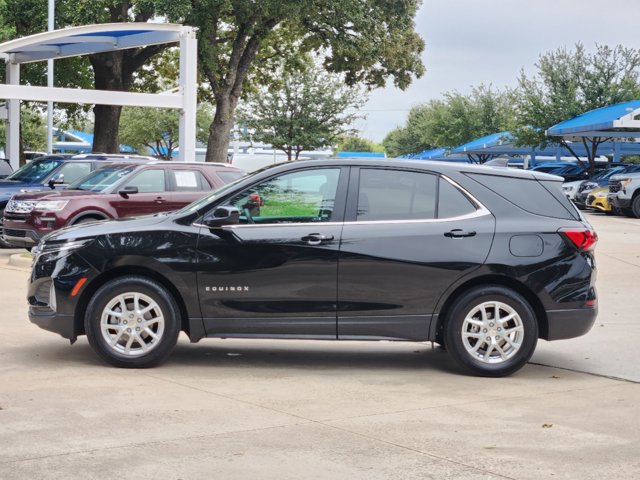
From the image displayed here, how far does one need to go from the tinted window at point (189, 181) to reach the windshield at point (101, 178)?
0.73 m

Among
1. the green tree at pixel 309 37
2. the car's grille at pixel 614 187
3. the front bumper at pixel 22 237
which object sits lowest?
the front bumper at pixel 22 237

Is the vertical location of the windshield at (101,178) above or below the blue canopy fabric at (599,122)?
below

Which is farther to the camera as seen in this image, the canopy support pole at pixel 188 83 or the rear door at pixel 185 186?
the canopy support pole at pixel 188 83

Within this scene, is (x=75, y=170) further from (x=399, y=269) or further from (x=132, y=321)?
(x=399, y=269)

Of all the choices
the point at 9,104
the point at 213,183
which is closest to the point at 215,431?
the point at 213,183

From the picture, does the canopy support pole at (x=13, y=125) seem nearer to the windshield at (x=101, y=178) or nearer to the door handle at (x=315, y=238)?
the windshield at (x=101, y=178)

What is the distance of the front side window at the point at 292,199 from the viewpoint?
8617 mm

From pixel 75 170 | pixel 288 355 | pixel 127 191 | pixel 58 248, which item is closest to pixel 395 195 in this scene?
pixel 288 355

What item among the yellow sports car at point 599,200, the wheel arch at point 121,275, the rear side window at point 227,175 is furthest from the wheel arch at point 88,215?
the yellow sports car at point 599,200

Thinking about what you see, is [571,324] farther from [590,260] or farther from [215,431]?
[215,431]

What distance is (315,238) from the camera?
8.45 metres

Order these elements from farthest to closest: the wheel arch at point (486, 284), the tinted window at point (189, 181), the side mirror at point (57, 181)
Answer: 1. the side mirror at point (57, 181)
2. the tinted window at point (189, 181)
3. the wheel arch at point (486, 284)

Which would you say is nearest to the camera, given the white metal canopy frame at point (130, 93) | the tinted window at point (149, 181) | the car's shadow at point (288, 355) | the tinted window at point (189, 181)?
the car's shadow at point (288, 355)

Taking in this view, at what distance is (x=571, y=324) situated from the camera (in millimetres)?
8547
